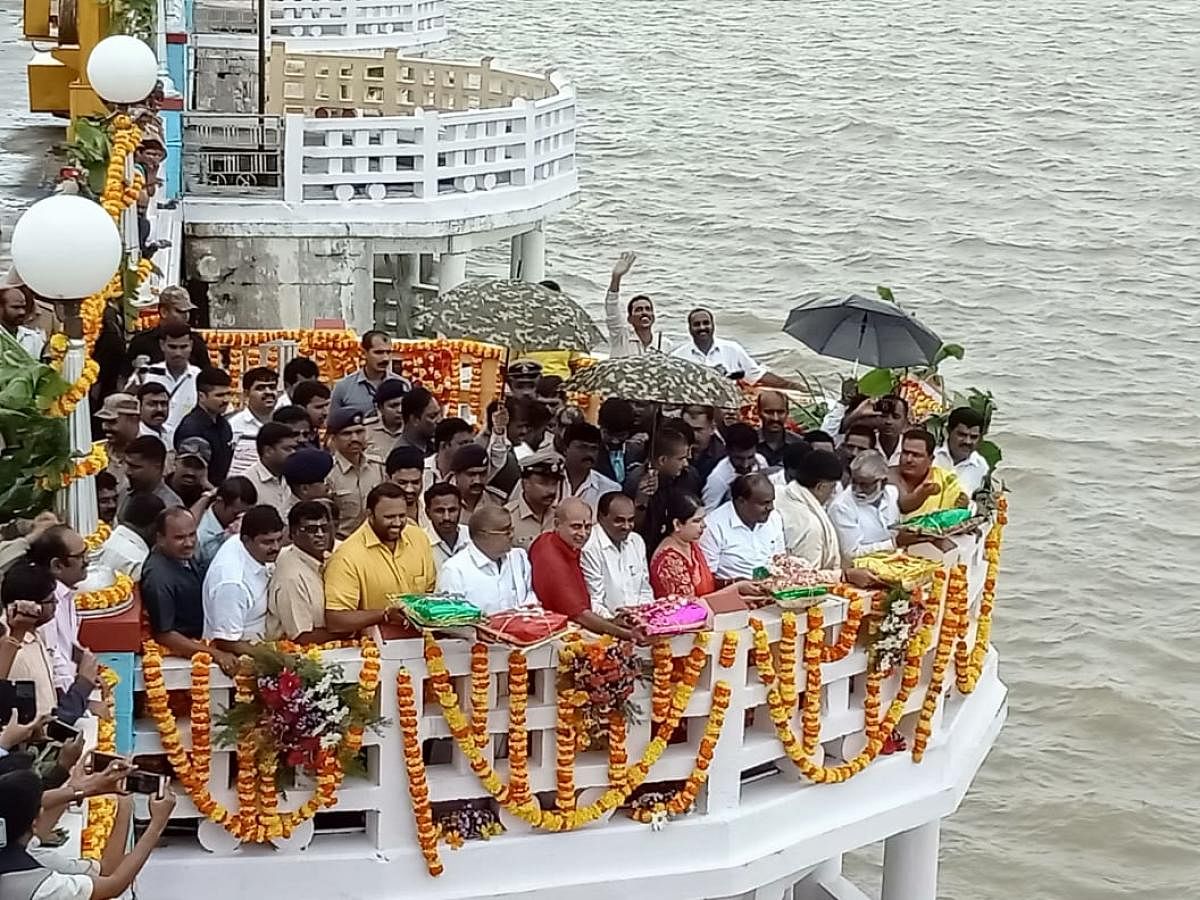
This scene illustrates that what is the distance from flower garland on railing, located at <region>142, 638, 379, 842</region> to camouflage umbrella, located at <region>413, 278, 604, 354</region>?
11.7 feet

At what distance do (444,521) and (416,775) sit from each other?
95 cm

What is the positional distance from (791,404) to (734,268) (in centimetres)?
1488

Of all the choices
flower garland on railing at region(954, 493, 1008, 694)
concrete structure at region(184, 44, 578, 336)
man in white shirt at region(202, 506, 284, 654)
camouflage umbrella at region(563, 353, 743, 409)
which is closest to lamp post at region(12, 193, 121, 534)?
man in white shirt at region(202, 506, 284, 654)

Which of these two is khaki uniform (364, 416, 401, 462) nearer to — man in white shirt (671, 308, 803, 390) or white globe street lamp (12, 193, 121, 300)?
man in white shirt (671, 308, 803, 390)

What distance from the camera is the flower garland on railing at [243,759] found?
7164 millimetres

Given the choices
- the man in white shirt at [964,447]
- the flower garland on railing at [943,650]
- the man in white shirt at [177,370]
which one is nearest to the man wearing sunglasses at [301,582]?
the man in white shirt at [177,370]

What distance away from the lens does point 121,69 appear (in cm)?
928

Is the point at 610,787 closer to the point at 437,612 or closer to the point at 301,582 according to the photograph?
the point at 437,612

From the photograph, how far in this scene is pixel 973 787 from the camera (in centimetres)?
1487

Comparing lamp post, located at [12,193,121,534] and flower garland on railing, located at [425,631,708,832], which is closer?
lamp post, located at [12,193,121,534]

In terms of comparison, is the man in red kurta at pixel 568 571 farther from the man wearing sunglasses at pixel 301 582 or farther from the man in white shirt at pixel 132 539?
the man in white shirt at pixel 132 539

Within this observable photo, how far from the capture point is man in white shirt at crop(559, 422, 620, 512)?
873 centimetres

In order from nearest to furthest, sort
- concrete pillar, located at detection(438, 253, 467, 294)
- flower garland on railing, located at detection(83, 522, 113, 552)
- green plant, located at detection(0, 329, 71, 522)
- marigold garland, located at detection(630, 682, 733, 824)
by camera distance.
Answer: green plant, located at detection(0, 329, 71, 522), flower garland on railing, located at detection(83, 522, 113, 552), marigold garland, located at detection(630, 682, 733, 824), concrete pillar, located at detection(438, 253, 467, 294)

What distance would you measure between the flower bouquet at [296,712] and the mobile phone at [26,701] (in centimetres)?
119
